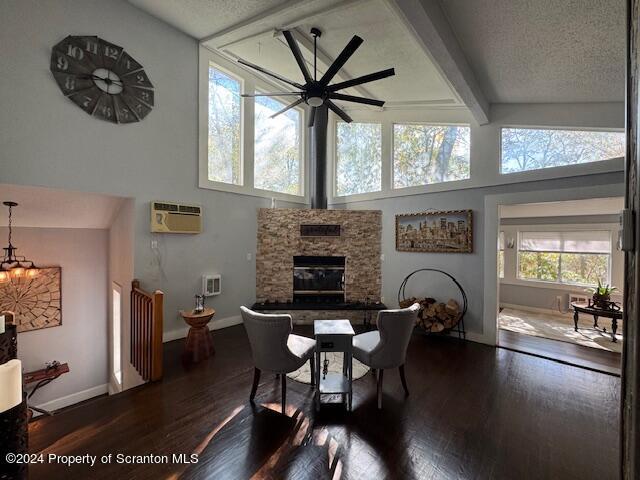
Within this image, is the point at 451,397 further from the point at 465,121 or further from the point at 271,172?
the point at 271,172

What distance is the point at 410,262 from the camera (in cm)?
484

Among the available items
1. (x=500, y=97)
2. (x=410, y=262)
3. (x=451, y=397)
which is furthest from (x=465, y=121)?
(x=451, y=397)

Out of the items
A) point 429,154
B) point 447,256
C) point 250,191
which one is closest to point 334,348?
point 447,256

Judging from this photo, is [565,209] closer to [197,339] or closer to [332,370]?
[332,370]

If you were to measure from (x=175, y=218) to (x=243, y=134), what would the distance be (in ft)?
6.45

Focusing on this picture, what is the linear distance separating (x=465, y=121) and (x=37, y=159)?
5537 mm

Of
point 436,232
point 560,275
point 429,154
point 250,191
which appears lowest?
point 560,275

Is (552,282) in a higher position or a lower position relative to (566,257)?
lower

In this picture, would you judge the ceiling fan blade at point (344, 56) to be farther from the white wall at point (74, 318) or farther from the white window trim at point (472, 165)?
the white wall at point (74, 318)

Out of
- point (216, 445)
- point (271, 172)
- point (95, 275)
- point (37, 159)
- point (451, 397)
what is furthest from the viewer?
point (271, 172)

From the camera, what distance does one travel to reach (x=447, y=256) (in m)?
4.44

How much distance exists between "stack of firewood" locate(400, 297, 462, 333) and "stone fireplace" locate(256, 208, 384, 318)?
0.97m

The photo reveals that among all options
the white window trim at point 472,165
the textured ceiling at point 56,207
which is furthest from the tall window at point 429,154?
the textured ceiling at point 56,207

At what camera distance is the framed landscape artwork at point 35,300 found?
12.8ft
